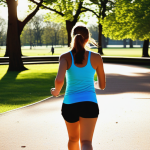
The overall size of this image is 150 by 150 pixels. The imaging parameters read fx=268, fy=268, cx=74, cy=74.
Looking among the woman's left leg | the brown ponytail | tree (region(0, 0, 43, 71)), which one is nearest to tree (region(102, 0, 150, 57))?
tree (region(0, 0, 43, 71))

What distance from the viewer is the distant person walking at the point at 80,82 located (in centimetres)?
253

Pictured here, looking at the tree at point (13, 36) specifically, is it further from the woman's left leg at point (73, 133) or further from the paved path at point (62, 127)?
the woman's left leg at point (73, 133)

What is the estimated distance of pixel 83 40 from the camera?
8.39ft

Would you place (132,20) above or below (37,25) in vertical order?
below

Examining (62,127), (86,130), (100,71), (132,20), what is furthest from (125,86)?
(132,20)

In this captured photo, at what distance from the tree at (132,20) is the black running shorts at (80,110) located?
28805 mm

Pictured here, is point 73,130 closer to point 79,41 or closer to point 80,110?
point 80,110

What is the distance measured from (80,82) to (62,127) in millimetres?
2787

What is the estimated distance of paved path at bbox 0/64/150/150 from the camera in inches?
165

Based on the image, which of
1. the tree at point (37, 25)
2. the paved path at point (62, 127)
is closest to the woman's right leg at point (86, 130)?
the paved path at point (62, 127)

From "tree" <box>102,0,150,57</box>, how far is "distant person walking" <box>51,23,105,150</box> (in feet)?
94.2

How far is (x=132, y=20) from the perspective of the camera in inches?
1224

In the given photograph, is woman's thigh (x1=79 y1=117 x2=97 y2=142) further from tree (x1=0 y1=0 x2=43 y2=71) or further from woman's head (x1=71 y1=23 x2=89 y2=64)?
tree (x1=0 y1=0 x2=43 y2=71)

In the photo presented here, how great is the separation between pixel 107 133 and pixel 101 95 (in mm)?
4128
